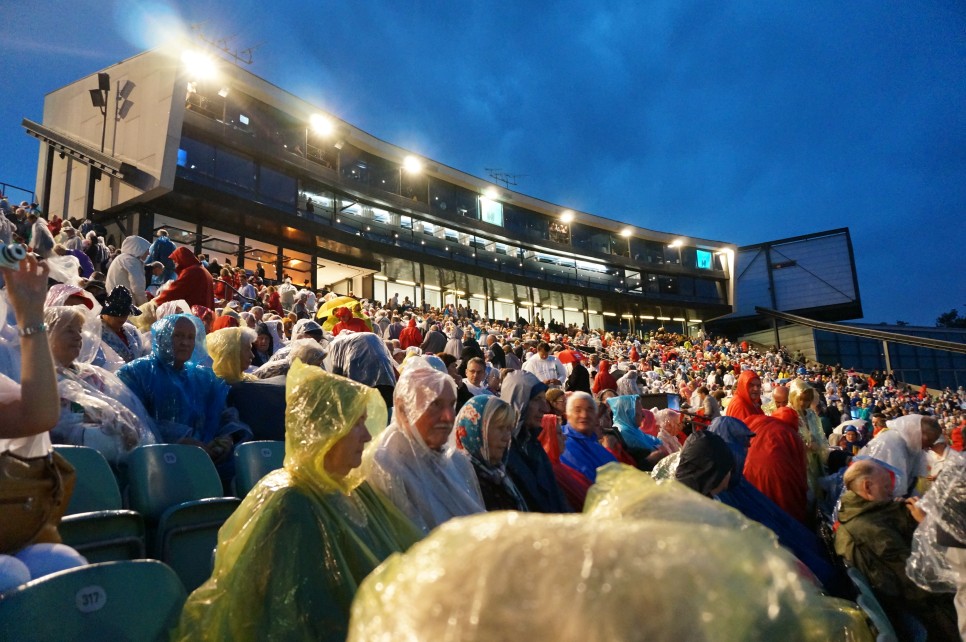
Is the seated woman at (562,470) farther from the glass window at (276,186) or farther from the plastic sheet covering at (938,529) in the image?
the glass window at (276,186)

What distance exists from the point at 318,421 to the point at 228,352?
2698 mm

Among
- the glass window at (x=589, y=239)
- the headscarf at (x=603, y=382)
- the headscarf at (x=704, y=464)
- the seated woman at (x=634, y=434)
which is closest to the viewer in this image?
the headscarf at (x=704, y=464)

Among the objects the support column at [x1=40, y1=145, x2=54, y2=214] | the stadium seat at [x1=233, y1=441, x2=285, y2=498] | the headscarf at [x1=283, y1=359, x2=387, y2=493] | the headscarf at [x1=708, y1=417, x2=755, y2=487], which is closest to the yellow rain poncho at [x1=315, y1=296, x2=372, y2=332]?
the stadium seat at [x1=233, y1=441, x2=285, y2=498]

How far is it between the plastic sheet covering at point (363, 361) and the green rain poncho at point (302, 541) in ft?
7.93

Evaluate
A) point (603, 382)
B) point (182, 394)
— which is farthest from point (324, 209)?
point (182, 394)

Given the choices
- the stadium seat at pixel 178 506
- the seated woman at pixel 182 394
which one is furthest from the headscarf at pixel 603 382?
the stadium seat at pixel 178 506

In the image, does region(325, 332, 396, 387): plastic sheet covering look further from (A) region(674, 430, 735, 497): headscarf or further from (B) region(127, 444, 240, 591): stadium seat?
(A) region(674, 430, 735, 497): headscarf

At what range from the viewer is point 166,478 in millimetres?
2855

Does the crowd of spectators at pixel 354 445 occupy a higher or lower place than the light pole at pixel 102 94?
lower

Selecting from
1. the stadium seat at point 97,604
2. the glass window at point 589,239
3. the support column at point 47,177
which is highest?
the glass window at point 589,239

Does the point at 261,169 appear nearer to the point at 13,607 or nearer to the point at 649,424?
the point at 649,424

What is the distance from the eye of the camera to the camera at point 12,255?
1655 millimetres

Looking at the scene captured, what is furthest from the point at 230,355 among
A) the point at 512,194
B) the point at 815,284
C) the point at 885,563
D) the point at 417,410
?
the point at 815,284

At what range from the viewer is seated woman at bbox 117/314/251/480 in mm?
3641
